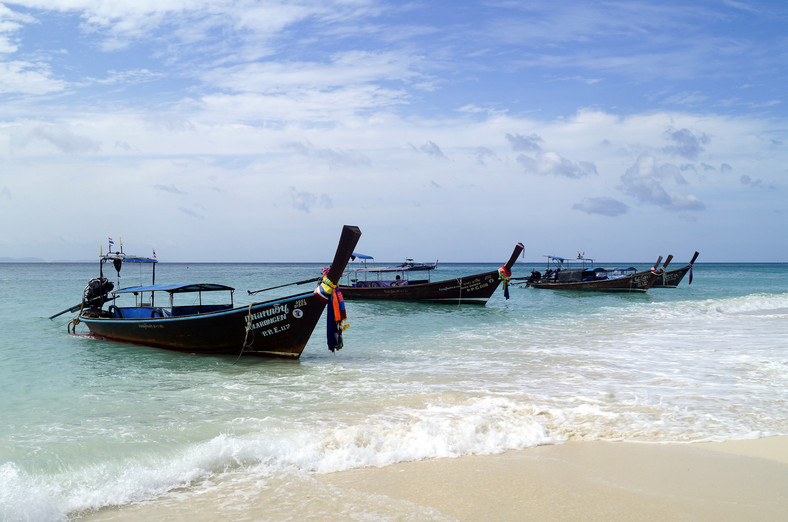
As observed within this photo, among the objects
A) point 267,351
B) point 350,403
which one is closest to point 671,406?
point 350,403

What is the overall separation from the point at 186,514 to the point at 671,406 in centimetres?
647

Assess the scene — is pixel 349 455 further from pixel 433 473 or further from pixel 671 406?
pixel 671 406

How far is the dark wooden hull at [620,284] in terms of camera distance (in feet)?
130

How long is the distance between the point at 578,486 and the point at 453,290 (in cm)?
2455

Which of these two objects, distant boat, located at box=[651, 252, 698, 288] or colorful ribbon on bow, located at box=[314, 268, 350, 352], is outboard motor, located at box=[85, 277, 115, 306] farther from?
distant boat, located at box=[651, 252, 698, 288]

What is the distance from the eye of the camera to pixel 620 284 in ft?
131

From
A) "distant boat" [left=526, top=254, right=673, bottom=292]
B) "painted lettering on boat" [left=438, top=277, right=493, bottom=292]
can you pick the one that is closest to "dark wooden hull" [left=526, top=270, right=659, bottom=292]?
"distant boat" [left=526, top=254, right=673, bottom=292]

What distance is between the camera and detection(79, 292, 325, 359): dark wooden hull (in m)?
12.2

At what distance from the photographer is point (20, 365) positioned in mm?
12766

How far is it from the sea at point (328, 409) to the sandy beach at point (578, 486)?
0.22 meters

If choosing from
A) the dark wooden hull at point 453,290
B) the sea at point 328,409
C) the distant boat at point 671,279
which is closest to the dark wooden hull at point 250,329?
the sea at point 328,409

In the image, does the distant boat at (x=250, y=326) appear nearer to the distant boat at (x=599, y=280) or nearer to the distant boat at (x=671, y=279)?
the distant boat at (x=599, y=280)

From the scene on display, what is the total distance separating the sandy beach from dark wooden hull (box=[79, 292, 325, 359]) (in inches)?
264

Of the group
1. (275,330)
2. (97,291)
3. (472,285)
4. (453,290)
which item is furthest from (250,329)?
(472,285)
